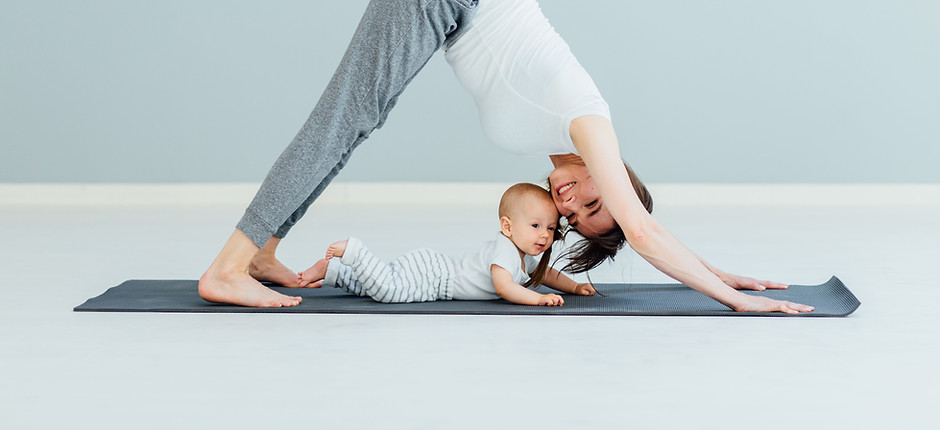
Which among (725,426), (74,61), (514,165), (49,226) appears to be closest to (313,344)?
(725,426)

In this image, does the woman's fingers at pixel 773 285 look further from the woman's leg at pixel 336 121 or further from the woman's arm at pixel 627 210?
the woman's leg at pixel 336 121

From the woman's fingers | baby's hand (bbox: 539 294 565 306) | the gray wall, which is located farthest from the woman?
the gray wall

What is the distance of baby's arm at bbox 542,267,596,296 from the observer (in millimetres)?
2240

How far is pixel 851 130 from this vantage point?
4.84 m

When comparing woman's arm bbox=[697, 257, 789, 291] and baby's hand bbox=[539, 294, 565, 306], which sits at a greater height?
woman's arm bbox=[697, 257, 789, 291]

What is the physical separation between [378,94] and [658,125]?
10.0ft

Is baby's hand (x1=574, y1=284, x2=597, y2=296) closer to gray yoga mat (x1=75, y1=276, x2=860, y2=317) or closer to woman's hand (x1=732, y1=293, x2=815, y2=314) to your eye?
gray yoga mat (x1=75, y1=276, x2=860, y2=317)

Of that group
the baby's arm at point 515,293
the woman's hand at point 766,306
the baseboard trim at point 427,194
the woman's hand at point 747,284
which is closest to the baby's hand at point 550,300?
the baby's arm at point 515,293

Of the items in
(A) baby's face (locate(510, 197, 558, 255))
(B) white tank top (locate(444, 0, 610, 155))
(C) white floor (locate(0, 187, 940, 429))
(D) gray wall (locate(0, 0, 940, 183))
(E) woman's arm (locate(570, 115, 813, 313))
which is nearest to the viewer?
(C) white floor (locate(0, 187, 940, 429))

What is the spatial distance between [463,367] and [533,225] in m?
0.68

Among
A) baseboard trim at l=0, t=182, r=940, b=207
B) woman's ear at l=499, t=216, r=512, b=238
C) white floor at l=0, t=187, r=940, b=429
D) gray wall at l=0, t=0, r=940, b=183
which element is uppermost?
gray wall at l=0, t=0, r=940, b=183

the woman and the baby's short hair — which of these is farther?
the baby's short hair

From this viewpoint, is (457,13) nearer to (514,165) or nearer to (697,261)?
(697,261)

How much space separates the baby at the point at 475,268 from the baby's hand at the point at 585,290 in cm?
10
